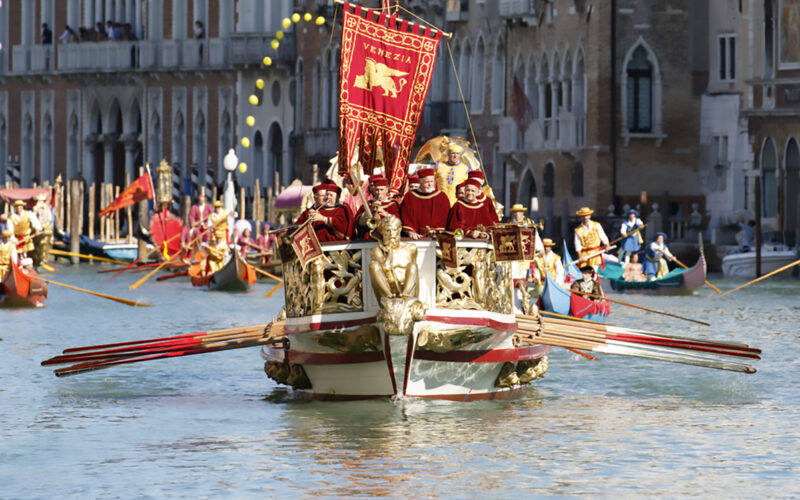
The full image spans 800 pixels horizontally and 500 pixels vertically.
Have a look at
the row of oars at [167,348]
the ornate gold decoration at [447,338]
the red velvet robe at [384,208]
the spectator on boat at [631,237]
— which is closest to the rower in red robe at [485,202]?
the red velvet robe at [384,208]

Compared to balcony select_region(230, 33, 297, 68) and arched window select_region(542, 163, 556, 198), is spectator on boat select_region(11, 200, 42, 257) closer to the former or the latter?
arched window select_region(542, 163, 556, 198)

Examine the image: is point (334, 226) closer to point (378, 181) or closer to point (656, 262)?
point (378, 181)

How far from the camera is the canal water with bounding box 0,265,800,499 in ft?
38.9

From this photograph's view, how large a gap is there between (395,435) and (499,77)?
2983cm

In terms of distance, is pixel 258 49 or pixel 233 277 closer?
pixel 233 277

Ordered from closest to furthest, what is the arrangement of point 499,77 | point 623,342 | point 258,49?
point 623,342
point 499,77
point 258,49

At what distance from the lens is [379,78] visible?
1556 cm

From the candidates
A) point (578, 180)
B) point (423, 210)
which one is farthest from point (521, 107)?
point (423, 210)

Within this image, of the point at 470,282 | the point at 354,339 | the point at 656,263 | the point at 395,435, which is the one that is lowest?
the point at 395,435

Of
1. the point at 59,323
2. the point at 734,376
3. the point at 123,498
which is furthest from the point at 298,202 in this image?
the point at 123,498

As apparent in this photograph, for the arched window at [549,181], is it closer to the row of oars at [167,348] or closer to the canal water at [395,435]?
the canal water at [395,435]

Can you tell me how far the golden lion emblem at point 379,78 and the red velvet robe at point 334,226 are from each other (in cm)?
125

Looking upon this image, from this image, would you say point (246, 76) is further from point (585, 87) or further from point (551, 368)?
point (551, 368)

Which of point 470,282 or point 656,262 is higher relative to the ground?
point 470,282
